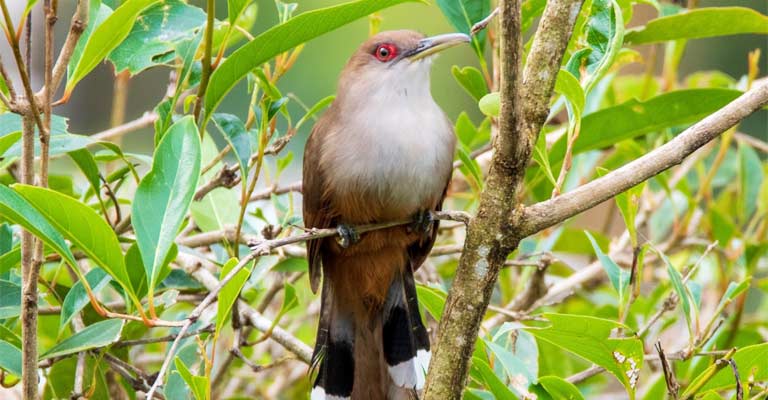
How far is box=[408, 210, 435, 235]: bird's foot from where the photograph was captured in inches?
137

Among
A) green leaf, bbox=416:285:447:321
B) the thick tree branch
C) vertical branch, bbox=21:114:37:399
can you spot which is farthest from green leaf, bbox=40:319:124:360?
the thick tree branch

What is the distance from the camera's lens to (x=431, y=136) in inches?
137

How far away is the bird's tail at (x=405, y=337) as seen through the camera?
3467 mm

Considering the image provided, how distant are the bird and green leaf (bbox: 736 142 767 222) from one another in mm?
1419

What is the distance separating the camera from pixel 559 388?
242 cm

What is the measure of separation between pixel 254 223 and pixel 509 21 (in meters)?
1.86

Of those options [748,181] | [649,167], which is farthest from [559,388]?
[748,181]

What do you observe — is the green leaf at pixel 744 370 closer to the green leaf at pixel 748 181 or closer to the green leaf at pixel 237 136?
the green leaf at pixel 237 136

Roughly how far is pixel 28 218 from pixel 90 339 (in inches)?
20.4

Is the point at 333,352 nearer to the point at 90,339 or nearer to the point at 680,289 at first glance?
the point at 90,339

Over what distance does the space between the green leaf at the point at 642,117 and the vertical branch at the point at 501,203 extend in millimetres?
1092

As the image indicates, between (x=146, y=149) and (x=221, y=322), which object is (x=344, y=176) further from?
(x=146, y=149)

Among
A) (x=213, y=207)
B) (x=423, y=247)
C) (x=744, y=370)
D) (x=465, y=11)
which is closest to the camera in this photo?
(x=744, y=370)

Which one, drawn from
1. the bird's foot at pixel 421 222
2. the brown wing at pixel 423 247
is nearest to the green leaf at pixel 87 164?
the bird's foot at pixel 421 222
